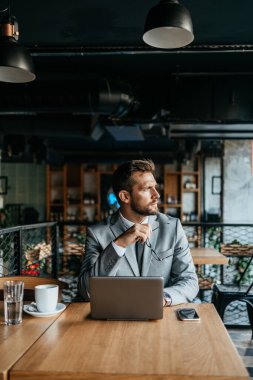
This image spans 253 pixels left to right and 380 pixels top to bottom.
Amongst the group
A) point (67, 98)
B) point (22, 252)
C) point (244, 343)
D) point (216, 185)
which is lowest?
point (244, 343)

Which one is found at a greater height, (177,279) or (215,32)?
(215,32)

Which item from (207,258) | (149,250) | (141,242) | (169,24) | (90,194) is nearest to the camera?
(141,242)

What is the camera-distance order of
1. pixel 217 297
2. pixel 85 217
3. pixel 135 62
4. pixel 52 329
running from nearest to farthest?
pixel 52 329 → pixel 217 297 → pixel 135 62 → pixel 85 217

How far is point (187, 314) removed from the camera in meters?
1.77

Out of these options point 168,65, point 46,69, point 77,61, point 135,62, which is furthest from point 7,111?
point 168,65

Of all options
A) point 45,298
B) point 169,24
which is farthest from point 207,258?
point 45,298

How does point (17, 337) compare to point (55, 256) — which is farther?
point (55, 256)

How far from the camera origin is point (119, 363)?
126 centimetres

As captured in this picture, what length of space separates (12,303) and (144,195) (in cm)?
92

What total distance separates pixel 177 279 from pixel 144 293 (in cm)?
66

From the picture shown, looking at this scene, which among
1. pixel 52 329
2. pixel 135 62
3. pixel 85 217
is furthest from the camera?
pixel 85 217

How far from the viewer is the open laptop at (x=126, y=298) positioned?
1.65 metres

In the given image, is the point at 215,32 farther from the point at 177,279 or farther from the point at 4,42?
the point at 177,279

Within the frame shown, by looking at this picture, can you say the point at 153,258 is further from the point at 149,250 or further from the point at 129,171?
the point at 129,171
